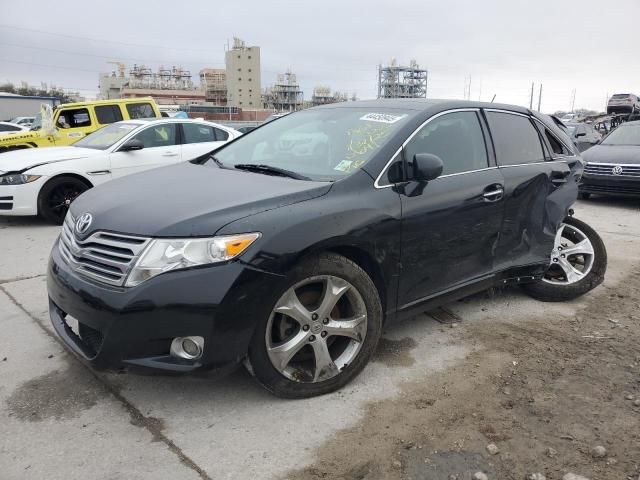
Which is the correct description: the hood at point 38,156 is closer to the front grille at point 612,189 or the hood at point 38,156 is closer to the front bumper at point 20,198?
the front bumper at point 20,198

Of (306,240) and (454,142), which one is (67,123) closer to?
(454,142)

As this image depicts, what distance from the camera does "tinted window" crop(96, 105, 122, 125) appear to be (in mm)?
11133

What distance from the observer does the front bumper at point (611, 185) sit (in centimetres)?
924

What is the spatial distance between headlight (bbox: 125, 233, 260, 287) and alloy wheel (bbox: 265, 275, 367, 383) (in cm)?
39

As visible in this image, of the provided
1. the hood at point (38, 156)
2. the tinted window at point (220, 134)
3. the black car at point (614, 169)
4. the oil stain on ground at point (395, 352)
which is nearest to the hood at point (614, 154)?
the black car at point (614, 169)

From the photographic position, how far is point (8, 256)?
19.0ft

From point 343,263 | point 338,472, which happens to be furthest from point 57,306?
point 338,472

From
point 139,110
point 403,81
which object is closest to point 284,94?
point 403,81

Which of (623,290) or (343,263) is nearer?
(343,263)

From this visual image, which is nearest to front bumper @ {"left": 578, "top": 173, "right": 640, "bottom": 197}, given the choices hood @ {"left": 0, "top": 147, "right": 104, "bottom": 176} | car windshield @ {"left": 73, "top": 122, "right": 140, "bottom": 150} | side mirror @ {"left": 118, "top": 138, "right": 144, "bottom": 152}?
side mirror @ {"left": 118, "top": 138, "right": 144, "bottom": 152}

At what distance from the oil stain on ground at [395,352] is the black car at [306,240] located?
0.32 meters

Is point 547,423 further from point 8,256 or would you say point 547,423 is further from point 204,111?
point 204,111

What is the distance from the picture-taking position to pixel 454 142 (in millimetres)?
3664

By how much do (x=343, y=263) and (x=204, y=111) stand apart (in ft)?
224
